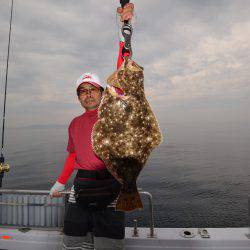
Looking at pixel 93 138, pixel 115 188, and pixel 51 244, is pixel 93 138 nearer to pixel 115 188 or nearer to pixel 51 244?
pixel 115 188

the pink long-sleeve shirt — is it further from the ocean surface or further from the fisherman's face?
the ocean surface

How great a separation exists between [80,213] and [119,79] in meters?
1.79

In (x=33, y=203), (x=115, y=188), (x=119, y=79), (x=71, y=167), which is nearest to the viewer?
Result: (x=119, y=79)

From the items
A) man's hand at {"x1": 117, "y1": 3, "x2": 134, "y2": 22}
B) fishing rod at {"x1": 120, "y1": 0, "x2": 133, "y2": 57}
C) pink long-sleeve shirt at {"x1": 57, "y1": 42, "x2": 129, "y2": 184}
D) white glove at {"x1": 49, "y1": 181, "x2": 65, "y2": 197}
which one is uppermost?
man's hand at {"x1": 117, "y1": 3, "x2": 134, "y2": 22}

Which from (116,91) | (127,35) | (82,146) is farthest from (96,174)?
(127,35)

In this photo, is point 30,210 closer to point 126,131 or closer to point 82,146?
point 82,146

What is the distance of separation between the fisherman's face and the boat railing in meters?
2.21

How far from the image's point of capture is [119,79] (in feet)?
8.77

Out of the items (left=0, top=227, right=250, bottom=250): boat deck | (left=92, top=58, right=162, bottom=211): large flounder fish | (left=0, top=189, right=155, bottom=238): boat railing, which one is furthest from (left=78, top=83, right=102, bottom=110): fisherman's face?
(left=0, top=227, right=250, bottom=250): boat deck

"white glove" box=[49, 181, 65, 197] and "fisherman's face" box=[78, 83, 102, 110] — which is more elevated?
"fisherman's face" box=[78, 83, 102, 110]

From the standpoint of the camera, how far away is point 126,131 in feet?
8.62

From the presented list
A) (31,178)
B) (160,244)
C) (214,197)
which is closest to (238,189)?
(214,197)

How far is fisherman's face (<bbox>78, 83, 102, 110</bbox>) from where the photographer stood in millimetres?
3447

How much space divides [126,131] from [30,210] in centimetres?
351
